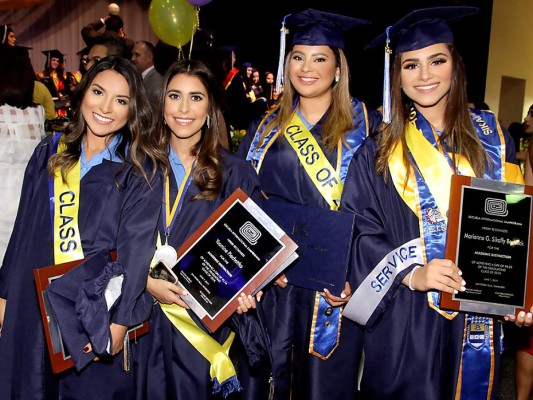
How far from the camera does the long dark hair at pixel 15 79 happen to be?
3.17 meters

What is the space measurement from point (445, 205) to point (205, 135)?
1.12m

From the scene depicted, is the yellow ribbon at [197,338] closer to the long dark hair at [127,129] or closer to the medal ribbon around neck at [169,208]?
the medal ribbon around neck at [169,208]

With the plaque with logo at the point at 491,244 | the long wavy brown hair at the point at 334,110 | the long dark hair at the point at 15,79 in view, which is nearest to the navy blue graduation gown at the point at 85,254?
the long wavy brown hair at the point at 334,110

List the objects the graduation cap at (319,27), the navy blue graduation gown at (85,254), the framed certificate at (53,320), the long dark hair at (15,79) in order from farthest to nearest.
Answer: the long dark hair at (15,79), the graduation cap at (319,27), the navy blue graduation gown at (85,254), the framed certificate at (53,320)

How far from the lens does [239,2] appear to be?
42.8 feet

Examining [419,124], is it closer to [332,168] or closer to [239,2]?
[332,168]

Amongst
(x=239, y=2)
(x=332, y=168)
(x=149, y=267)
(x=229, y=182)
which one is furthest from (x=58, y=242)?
(x=239, y=2)

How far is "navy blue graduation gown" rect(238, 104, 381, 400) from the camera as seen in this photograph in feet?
8.38

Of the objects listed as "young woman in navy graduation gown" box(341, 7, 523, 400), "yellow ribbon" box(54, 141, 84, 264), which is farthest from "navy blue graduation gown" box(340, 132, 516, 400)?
"yellow ribbon" box(54, 141, 84, 264)

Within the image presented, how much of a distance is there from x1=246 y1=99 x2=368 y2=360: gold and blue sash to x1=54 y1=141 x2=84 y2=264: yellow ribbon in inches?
34.2

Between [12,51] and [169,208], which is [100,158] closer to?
[169,208]

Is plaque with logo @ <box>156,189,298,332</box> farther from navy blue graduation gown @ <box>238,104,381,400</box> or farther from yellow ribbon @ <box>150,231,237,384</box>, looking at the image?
navy blue graduation gown @ <box>238,104,381,400</box>

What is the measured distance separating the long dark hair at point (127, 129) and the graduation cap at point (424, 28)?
3.51 ft

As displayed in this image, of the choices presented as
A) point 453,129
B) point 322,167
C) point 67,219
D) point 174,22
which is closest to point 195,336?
point 67,219
